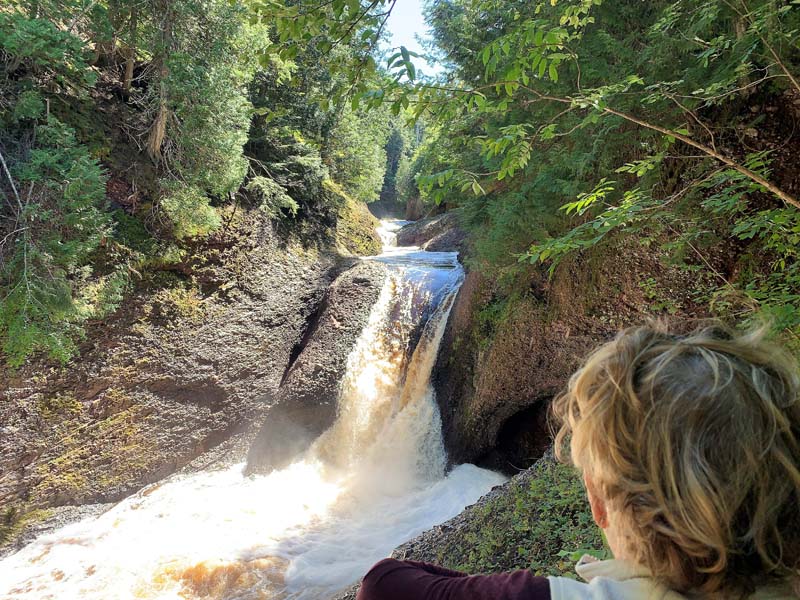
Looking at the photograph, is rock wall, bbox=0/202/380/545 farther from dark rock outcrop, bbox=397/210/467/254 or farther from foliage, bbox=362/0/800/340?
dark rock outcrop, bbox=397/210/467/254

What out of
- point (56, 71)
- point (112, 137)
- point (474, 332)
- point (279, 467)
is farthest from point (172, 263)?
point (474, 332)

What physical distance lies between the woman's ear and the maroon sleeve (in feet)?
0.62

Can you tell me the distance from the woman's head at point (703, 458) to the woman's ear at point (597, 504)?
46 mm

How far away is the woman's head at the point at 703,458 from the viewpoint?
2.07ft

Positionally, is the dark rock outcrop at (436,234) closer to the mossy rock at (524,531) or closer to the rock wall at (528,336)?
the rock wall at (528,336)

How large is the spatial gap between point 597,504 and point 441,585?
0.37 metres

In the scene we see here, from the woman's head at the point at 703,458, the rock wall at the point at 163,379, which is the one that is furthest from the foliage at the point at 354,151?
the woman's head at the point at 703,458

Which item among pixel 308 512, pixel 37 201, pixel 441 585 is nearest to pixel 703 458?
pixel 441 585

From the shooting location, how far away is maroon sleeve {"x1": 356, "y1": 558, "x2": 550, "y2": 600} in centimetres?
74

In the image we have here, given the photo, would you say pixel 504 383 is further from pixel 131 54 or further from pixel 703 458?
pixel 131 54

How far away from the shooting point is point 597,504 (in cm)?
86

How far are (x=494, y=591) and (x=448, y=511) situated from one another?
5.69m

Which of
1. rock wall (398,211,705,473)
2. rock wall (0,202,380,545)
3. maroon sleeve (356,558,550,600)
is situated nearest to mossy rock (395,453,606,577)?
rock wall (398,211,705,473)

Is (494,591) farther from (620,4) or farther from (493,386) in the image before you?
(620,4)
